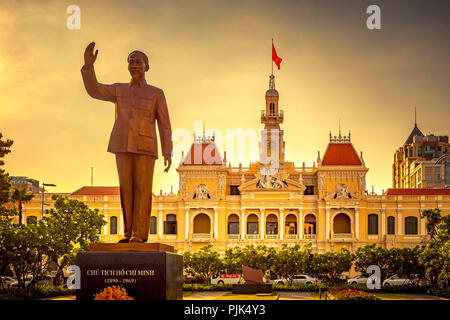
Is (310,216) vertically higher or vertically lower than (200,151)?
Answer: lower

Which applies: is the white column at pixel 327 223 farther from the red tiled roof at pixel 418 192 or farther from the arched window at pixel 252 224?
the red tiled roof at pixel 418 192

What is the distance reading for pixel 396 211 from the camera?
61.4 meters

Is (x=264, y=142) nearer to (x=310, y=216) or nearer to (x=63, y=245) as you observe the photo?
(x=310, y=216)

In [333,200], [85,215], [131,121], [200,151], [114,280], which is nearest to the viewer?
[114,280]

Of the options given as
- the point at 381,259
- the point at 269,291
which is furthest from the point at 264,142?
the point at 269,291

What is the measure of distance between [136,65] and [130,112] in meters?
1.07

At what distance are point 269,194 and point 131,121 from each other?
46.7m

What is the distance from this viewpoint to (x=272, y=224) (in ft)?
204

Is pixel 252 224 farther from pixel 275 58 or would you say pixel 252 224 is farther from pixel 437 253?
pixel 437 253

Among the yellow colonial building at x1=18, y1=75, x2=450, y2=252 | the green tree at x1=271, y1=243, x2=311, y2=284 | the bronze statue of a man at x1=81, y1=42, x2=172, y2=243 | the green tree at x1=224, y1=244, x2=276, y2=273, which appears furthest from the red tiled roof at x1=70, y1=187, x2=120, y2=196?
the bronze statue of a man at x1=81, y1=42, x2=172, y2=243

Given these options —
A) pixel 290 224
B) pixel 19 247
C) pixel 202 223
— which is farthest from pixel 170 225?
pixel 19 247

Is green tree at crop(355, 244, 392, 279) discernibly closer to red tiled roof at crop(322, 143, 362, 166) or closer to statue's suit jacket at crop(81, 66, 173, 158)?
red tiled roof at crop(322, 143, 362, 166)

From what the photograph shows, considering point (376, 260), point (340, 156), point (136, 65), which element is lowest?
point (376, 260)

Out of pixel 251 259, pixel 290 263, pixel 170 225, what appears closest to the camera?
pixel 290 263
